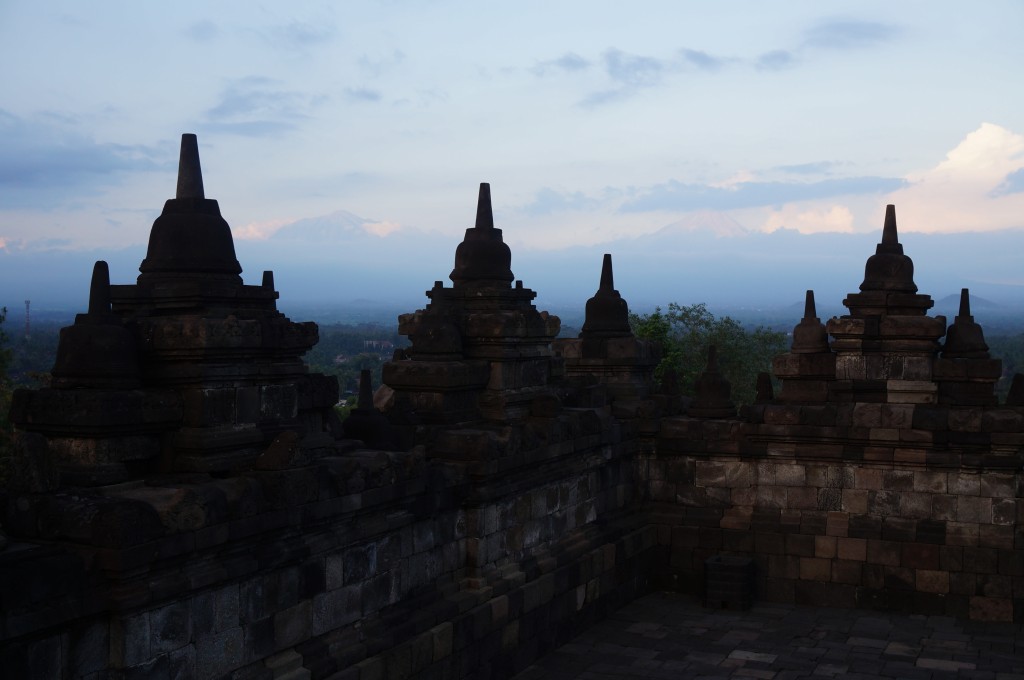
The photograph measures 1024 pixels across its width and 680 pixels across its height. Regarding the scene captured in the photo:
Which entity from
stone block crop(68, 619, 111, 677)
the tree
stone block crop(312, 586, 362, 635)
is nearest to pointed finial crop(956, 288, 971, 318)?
stone block crop(312, 586, 362, 635)

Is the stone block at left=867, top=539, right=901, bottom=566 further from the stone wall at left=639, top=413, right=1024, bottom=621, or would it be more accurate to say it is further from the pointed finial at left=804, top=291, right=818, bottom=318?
the pointed finial at left=804, top=291, right=818, bottom=318

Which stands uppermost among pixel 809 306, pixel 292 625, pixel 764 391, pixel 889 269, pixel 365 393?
pixel 889 269

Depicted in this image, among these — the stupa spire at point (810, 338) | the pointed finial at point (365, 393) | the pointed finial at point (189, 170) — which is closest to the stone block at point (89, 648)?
the pointed finial at point (189, 170)

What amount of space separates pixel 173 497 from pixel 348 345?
54659 millimetres

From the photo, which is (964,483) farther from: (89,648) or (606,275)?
(89,648)

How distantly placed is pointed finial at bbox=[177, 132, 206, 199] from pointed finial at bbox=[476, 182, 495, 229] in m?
4.12

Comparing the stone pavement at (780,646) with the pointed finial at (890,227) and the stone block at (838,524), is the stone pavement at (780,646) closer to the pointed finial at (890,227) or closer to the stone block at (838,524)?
the stone block at (838,524)

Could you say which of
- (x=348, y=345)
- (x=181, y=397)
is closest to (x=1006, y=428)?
A: (x=181, y=397)

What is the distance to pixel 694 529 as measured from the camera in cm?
1423

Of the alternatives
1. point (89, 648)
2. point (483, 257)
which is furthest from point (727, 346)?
point (89, 648)

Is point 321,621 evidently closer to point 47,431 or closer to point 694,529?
point 47,431

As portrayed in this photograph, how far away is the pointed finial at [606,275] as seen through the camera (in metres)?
14.4

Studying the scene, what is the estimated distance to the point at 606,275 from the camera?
47.5 ft

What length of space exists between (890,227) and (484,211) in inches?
218
